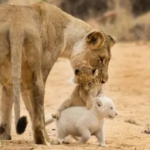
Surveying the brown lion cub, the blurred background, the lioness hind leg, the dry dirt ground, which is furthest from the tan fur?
the blurred background

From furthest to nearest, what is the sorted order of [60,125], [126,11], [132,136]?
[126,11] → [132,136] → [60,125]

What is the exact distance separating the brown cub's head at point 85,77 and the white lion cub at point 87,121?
0.27m

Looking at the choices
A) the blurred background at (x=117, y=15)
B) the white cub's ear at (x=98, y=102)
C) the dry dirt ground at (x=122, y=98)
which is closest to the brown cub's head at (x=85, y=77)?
the white cub's ear at (x=98, y=102)

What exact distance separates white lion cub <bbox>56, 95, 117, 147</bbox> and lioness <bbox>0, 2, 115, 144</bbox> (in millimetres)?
366

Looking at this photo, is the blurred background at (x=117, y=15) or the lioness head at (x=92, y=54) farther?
the blurred background at (x=117, y=15)

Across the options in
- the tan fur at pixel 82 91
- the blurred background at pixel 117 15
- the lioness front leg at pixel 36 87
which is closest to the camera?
the lioness front leg at pixel 36 87

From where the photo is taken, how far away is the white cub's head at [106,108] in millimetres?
7883

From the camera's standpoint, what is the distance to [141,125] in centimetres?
989

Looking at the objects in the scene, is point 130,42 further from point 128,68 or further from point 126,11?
point 128,68

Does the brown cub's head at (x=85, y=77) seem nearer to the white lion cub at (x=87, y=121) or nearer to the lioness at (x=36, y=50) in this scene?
the lioness at (x=36, y=50)

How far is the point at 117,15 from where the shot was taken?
76.0 ft

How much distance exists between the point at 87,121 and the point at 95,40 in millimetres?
1099

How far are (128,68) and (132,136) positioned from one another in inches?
295

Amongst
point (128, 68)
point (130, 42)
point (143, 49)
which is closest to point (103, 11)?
point (130, 42)
